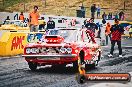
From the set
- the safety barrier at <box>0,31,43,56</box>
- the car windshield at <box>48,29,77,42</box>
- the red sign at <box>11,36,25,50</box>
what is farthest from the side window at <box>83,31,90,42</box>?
the red sign at <box>11,36,25,50</box>

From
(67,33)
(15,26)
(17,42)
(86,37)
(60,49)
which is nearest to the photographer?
(60,49)

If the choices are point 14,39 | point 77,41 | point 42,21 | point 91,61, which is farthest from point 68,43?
point 42,21

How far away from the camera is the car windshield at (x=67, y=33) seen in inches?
462

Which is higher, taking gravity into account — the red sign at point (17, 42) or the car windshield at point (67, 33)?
the car windshield at point (67, 33)

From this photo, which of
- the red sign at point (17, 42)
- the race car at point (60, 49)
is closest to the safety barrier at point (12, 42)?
the red sign at point (17, 42)

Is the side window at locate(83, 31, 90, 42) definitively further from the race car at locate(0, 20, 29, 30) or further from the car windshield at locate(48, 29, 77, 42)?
the race car at locate(0, 20, 29, 30)

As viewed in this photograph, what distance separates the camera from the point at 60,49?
1090cm

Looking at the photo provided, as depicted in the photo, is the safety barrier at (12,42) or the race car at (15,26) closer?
the safety barrier at (12,42)

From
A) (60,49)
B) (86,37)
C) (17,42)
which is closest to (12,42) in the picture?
(17,42)

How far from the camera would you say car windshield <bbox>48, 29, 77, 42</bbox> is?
11727mm

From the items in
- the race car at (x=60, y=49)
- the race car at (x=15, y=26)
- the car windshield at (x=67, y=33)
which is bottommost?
the race car at (x=15, y=26)

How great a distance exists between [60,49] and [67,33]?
119 centimetres

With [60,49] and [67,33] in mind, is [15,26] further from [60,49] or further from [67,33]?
[60,49]

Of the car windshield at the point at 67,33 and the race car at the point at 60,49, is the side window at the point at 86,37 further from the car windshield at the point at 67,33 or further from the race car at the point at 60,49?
the car windshield at the point at 67,33
